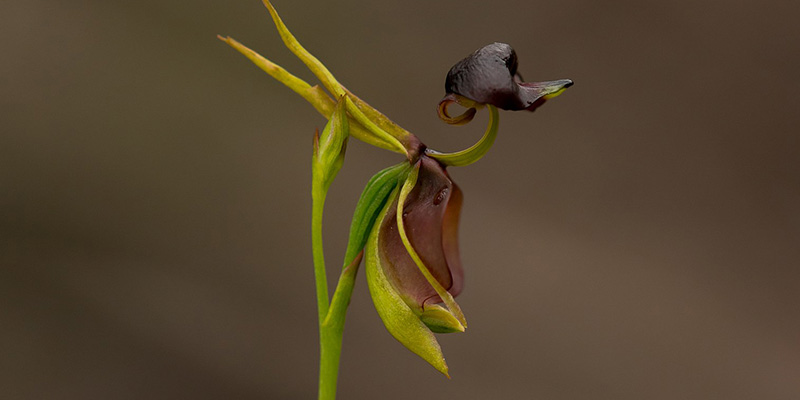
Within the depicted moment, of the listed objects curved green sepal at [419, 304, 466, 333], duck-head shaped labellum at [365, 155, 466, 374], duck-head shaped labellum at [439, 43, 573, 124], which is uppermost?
duck-head shaped labellum at [439, 43, 573, 124]

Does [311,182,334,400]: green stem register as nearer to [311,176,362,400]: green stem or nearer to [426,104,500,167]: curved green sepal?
[311,176,362,400]: green stem

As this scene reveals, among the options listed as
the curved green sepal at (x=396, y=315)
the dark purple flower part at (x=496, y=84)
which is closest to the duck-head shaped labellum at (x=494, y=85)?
the dark purple flower part at (x=496, y=84)

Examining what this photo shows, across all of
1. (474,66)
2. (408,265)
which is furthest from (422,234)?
(474,66)

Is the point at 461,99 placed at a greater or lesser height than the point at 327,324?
greater

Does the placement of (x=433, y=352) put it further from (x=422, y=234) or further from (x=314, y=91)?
(x=314, y=91)

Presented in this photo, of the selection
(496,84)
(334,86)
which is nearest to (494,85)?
(496,84)

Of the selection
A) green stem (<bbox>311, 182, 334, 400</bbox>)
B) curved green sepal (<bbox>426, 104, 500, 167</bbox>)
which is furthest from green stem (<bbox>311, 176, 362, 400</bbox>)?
curved green sepal (<bbox>426, 104, 500, 167</bbox>)

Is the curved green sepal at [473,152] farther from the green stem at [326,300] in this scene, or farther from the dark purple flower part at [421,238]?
the green stem at [326,300]
